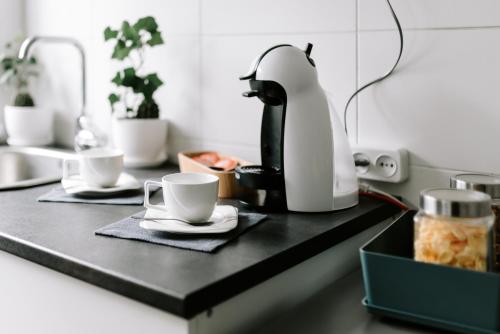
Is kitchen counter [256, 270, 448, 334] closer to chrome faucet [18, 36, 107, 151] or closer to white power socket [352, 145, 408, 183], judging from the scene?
white power socket [352, 145, 408, 183]

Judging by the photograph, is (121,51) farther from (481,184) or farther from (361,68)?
(481,184)

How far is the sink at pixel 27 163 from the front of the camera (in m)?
1.84

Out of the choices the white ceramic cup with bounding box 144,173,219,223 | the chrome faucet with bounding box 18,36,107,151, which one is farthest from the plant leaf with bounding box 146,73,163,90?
the white ceramic cup with bounding box 144,173,219,223

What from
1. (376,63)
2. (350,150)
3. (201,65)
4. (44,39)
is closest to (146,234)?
(350,150)

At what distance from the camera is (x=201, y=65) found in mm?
1568

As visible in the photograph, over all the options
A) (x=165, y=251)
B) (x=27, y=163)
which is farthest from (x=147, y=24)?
(x=165, y=251)

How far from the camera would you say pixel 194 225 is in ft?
3.23

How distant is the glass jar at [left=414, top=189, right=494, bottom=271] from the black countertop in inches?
8.6

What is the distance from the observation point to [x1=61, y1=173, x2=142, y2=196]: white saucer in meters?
1.24

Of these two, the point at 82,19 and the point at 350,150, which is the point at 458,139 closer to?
the point at 350,150

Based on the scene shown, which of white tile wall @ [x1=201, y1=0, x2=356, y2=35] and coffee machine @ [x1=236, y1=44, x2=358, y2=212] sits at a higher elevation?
white tile wall @ [x1=201, y1=0, x2=356, y2=35]

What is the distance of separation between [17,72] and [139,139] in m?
0.70

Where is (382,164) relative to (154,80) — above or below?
below

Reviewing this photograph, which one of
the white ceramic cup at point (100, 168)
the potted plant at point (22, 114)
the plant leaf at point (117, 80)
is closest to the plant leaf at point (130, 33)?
the plant leaf at point (117, 80)
